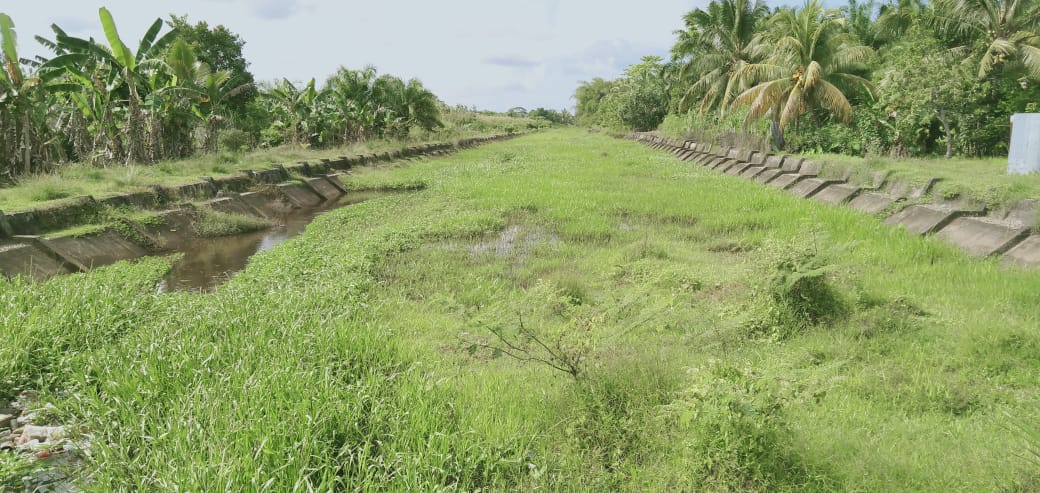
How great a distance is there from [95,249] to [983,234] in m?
10.3

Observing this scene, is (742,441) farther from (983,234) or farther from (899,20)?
(899,20)

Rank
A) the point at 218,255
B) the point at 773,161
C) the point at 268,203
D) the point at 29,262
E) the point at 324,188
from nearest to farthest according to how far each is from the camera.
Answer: the point at 29,262 → the point at 218,255 → the point at 268,203 → the point at 773,161 → the point at 324,188

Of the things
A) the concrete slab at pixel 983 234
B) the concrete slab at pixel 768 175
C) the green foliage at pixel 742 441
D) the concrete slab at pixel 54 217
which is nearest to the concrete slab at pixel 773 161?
the concrete slab at pixel 768 175

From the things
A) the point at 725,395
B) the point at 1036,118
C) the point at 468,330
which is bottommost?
the point at 468,330

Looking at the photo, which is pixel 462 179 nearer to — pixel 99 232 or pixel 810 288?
pixel 99 232

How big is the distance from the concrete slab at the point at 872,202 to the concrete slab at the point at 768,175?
4.07 m

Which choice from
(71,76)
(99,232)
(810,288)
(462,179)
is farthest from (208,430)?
(71,76)

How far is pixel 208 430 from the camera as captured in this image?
98.8 inches

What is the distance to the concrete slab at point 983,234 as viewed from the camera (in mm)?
5801

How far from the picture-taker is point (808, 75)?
61.0 ft

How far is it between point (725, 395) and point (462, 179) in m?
13.8

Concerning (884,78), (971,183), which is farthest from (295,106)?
(971,183)

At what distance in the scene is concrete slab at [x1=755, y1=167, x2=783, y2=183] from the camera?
13500 mm

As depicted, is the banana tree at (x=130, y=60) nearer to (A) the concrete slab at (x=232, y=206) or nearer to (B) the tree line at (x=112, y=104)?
(B) the tree line at (x=112, y=104)
